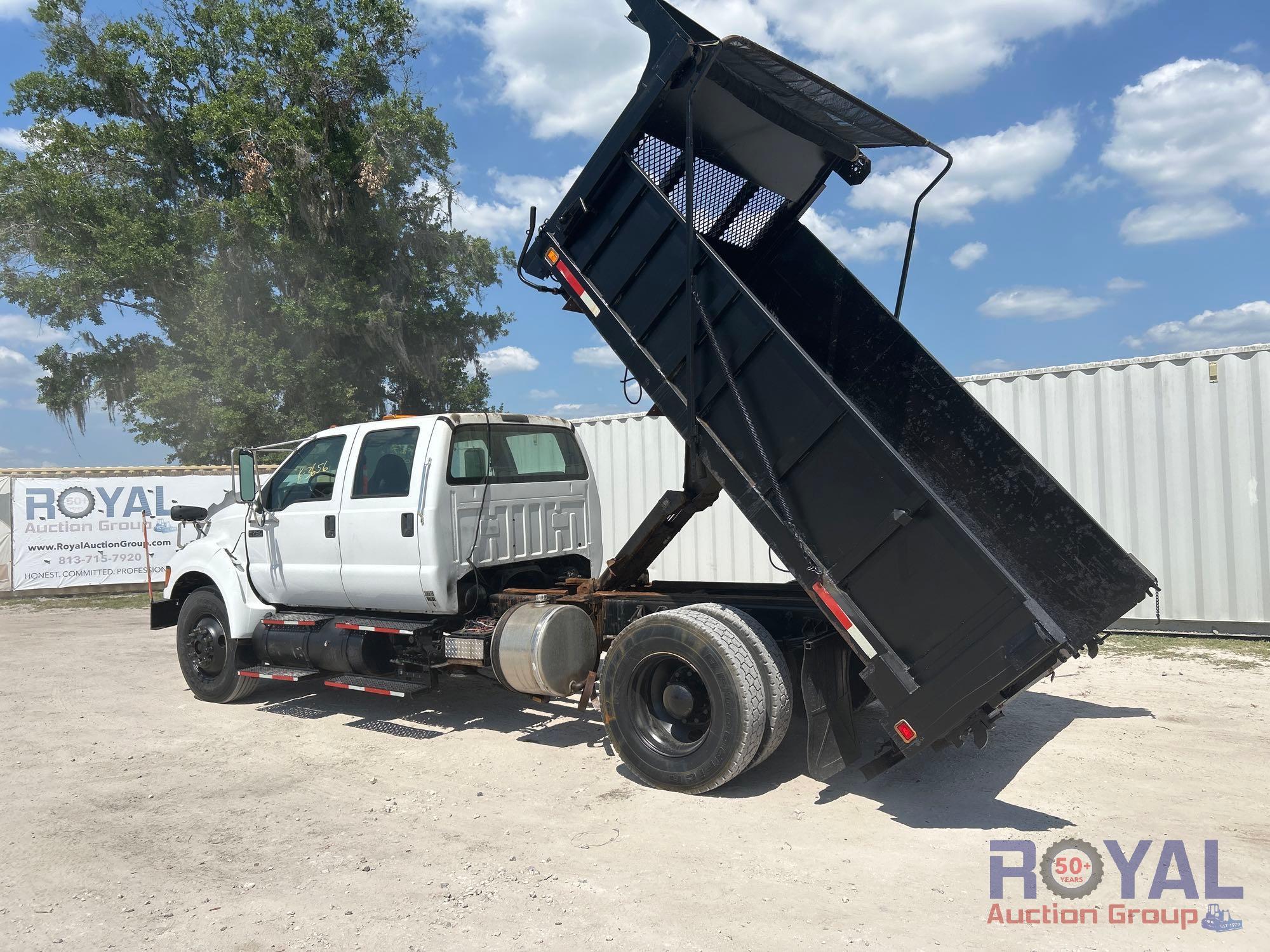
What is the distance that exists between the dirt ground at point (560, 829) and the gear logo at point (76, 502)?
429 inches

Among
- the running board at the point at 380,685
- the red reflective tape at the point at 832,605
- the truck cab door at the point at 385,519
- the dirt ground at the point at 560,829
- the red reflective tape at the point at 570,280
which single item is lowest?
the dirt ground at the point at 560,829

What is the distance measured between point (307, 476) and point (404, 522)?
143 centimetres

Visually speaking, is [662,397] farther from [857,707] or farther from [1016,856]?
[1016,856]

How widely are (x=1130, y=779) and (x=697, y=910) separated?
312 centimetres

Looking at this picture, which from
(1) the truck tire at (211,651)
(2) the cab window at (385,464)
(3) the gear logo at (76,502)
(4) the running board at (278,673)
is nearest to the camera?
(2) the cab window at (385,464)

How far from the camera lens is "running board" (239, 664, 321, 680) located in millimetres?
7148

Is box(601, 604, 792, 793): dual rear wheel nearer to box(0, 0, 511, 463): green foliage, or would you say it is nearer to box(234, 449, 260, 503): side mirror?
box(234, 449, 260, 503): side mirror

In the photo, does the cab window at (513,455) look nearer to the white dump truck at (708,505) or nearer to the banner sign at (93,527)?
the white dump truck at (708,505)

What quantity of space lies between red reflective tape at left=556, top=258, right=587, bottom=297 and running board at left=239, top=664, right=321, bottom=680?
3.89m

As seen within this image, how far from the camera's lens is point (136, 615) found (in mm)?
14742

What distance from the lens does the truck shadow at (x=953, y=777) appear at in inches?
190

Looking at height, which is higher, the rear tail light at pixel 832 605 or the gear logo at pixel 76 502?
the gear logo at pixel 76 502

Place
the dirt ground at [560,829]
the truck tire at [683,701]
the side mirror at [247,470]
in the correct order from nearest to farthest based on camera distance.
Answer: the dirt ground at [560,829], the truck tire at [683,701], the side mirror at [247,470]

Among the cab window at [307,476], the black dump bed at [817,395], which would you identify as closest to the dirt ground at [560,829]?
the black dump bed at [817,395]
